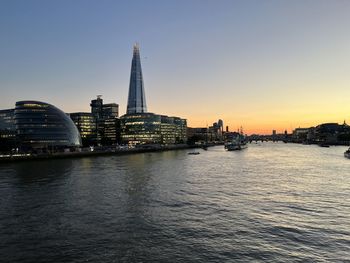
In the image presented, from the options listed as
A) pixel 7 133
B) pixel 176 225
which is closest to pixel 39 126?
pixel 7 133

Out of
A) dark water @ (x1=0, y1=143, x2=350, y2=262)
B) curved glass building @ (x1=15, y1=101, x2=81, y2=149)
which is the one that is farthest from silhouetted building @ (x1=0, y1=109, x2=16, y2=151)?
dark water @ (x1=0, y1=143, x2=350, y2=262)

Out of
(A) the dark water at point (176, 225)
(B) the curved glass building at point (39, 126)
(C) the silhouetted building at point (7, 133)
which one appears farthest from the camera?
(B) the curved glass building at point (39, 126)

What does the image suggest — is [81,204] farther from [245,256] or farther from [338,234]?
[338,234]

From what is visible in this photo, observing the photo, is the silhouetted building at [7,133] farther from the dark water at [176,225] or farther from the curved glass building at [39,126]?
the dark water at [176,225]

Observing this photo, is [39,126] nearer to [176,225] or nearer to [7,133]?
[7,133]

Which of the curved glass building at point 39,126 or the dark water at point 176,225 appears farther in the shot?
the curved glass building at point 39,126

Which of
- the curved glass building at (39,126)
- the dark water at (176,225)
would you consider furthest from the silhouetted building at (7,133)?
the dark water at (176,225)

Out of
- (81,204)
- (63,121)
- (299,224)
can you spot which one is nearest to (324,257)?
(299,224)

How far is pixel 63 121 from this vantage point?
146500 mm

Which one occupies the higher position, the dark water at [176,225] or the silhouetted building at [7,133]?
the silhouetted building at [7,133]

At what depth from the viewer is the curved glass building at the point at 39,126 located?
13888 cm

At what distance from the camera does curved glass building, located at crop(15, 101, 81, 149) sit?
456 ft

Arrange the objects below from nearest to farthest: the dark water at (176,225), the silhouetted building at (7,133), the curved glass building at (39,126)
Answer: the dark water at (176,225) < the silhouetted building at (7,133) < the curved glass building at (39,126)

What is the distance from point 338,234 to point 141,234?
41.8ft
